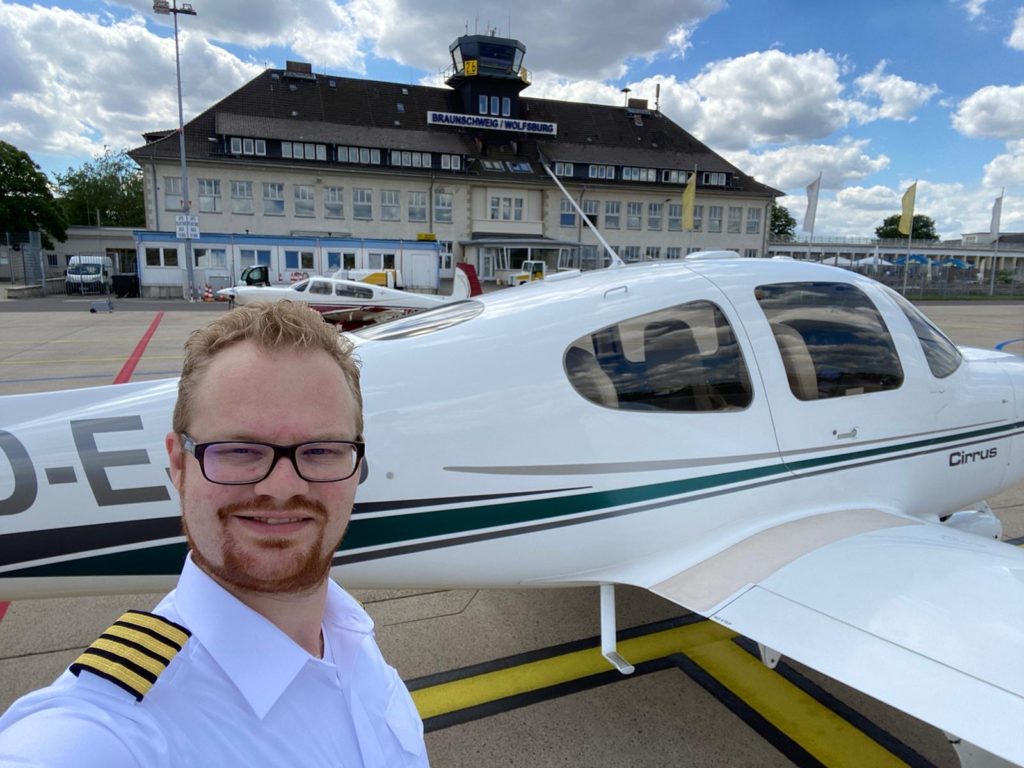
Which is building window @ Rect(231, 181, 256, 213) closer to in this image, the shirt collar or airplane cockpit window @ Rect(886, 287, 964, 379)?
airplane cockpit window @ Rect(886, 287, 964, 379)

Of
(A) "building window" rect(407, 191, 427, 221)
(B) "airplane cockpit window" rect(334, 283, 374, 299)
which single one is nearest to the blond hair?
(B) "airplane cockpit window" rect(334, 283, 374, 299)

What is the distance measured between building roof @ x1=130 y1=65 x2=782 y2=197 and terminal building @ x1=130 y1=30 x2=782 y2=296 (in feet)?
0.41

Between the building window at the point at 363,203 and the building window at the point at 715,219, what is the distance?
89.2 feet

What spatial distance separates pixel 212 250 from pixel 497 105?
27.1 m

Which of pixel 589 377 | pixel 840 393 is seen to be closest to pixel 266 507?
pixel 589 377

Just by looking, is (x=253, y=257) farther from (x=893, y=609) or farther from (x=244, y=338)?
(x=244, y=338)

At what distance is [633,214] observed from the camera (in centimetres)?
4972

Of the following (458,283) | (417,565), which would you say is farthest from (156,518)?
(458,283)

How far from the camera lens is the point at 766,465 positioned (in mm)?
2959

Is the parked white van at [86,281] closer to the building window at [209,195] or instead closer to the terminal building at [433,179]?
the terminal building at [433,179]

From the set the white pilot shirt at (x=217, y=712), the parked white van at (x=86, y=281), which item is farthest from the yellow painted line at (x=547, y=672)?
the parked white van at (x=86, y=281)

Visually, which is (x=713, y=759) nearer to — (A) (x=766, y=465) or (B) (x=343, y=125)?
(A) (x=766, y=465)

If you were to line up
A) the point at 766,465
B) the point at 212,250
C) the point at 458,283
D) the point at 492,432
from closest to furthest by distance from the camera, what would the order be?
the point at 492,432
the point at 766,465
the point at 458,283
the point at 212,250

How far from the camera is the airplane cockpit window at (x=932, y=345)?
3.61 m
